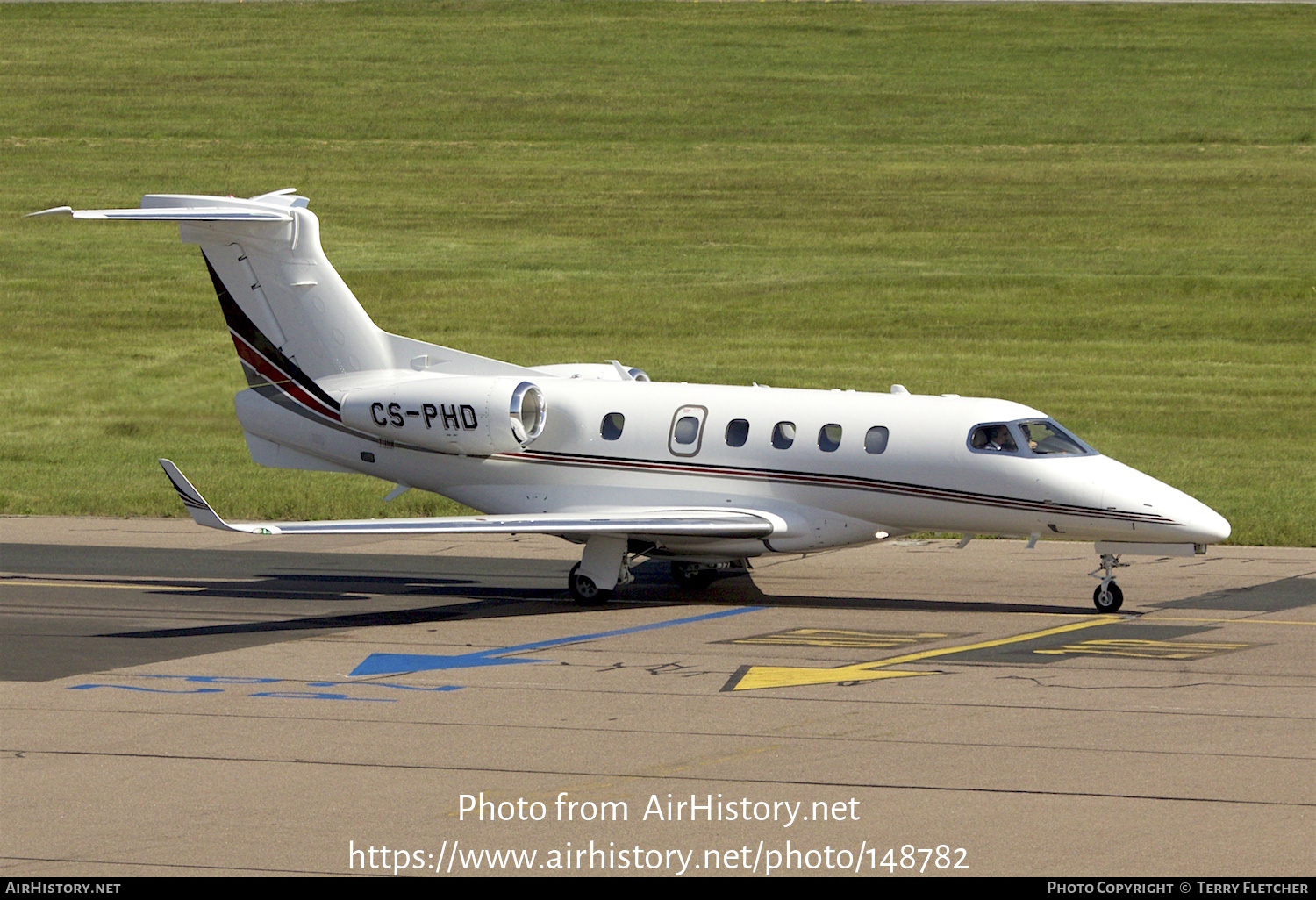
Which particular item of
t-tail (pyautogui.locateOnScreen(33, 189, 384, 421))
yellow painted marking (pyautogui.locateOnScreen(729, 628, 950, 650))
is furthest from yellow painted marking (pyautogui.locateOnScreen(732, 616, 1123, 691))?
t-tail (pyautogui.locateOnScreen(33, 189, 384, 421))

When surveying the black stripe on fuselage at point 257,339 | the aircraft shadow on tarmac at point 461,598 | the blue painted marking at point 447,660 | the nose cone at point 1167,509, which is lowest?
the blue painted marking at point 447,660

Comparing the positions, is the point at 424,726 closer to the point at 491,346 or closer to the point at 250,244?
the point at 250,244

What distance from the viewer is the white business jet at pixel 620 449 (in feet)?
70.9

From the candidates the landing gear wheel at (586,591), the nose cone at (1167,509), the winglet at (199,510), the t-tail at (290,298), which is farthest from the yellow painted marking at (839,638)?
the t-tail at (290,298)

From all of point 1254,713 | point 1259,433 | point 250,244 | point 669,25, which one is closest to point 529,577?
point 250,244

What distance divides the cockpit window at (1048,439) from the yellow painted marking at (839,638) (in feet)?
9.51

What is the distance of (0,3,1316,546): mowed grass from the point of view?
41.8 metres

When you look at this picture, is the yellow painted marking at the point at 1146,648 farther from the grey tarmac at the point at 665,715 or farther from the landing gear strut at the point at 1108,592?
the landing gear strut at the point at 1108,592

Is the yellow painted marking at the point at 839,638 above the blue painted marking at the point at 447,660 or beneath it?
above

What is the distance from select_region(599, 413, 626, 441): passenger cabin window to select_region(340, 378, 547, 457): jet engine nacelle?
0.88 meters

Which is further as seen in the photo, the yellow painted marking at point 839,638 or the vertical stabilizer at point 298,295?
the vertical stabilizer at point 298,295

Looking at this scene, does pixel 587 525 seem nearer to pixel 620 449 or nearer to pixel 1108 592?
pixel 620 449

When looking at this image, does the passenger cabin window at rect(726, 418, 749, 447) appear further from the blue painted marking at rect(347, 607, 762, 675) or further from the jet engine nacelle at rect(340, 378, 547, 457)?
the blue painted marking at rect(347, 607, 762, 675)
